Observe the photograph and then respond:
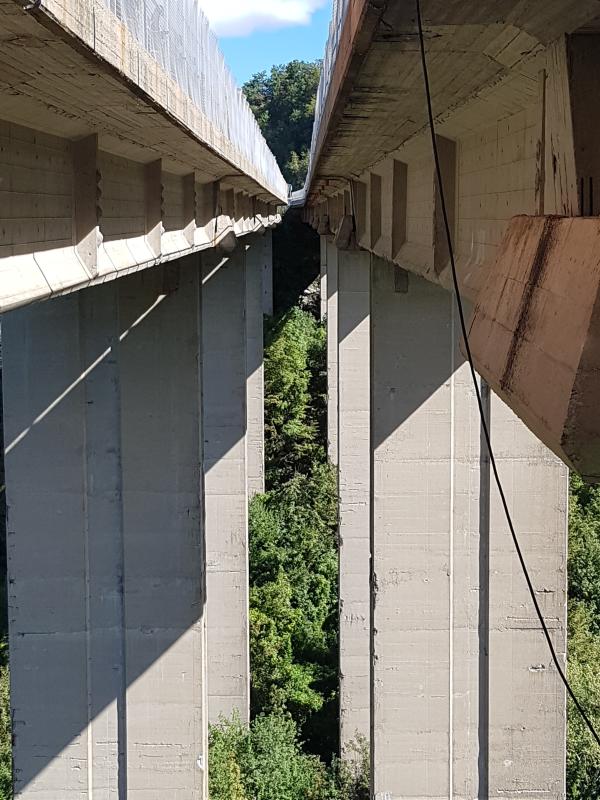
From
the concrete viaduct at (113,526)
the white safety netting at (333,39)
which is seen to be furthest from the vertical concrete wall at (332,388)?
the white safety netting at (333,39)

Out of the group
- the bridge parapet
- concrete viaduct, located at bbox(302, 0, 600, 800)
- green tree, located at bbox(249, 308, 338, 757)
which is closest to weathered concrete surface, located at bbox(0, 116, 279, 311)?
the bridge parapet

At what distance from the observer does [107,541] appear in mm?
11367

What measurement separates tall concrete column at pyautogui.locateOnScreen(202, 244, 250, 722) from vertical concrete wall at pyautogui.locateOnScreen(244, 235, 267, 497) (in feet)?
27.1

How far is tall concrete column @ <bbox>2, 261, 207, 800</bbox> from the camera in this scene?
10984 mm

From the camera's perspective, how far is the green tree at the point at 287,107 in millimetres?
75688

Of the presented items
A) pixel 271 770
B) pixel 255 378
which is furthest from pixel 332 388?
pixel 271 770

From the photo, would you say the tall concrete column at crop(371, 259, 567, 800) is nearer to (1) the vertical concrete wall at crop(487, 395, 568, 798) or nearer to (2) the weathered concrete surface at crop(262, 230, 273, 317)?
(1) the vertical concrete wall at crop(487, 395, 568, 798)

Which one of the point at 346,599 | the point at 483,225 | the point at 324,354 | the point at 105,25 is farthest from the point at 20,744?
the point at 324,354

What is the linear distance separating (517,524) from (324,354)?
2376 cm

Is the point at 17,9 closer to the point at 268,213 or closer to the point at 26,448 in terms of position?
the point at 26,448

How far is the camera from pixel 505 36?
3.07 metres

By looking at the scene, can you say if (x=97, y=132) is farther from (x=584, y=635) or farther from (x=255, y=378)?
(x=255, y=378)

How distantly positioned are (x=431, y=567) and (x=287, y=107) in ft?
244

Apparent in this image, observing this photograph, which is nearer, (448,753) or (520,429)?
(520,429)
